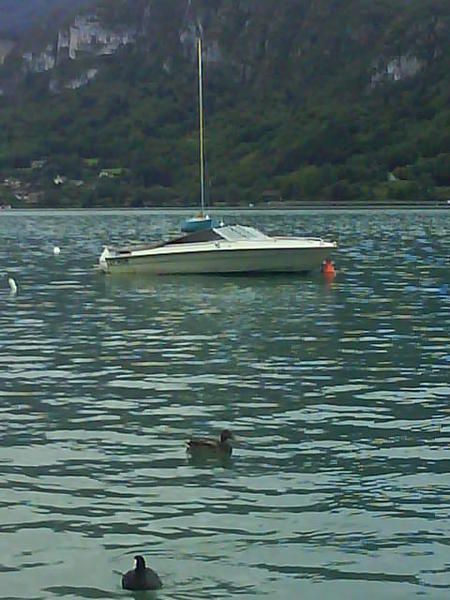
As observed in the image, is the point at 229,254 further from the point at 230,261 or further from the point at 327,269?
the point at 327,269

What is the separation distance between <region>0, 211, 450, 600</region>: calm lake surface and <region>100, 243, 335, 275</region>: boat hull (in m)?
9.95

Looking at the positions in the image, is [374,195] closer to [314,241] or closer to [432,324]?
[314,241]

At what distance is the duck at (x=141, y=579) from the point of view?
40.7 ft

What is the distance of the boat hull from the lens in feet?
151

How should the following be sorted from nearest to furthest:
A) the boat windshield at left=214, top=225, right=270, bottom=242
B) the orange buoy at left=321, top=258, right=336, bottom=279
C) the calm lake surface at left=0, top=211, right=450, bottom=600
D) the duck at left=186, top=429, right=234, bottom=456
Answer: the calm lake surface at left=0, top=211, right=450, bottom=600, the duck at left=186, top=429, right=234, bottom=456, the boat windshield at left=214, top=225, right=270, bottom=242, the orange buoy at left=321, top=258, right=336, bottom=279

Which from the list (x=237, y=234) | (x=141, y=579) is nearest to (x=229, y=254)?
(x=237, y=234)

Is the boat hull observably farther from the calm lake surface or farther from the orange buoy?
the calm lake surface

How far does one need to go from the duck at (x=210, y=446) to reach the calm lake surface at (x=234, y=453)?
21cm

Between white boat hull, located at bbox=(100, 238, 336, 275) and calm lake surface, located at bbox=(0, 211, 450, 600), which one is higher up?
white boat hull, located at bbox=(100, 238, 336, 275)

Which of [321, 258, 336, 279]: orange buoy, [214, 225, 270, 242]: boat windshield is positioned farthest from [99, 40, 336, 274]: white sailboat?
[321, 258, 336, 279]: orange buoy

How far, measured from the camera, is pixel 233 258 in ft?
151

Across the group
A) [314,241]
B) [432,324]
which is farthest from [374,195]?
[432,324]

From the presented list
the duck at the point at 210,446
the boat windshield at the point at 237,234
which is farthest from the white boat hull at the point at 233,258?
the duck at the point at 210,446

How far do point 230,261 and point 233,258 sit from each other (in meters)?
0.14
